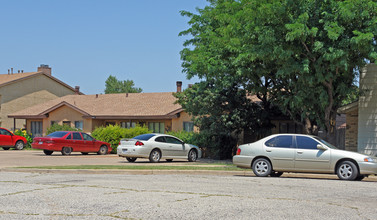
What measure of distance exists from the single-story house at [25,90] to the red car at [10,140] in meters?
15.0

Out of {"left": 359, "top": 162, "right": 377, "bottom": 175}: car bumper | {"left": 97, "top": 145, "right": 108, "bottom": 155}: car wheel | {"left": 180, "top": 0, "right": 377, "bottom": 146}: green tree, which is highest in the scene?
{"left": 180, "top": 0, "right": 377, "bottom": 146}: green tree

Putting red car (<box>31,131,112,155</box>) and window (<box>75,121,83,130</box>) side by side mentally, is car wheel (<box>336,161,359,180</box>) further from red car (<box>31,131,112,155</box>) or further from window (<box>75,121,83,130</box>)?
window (<box>75,121,83,130</box>)

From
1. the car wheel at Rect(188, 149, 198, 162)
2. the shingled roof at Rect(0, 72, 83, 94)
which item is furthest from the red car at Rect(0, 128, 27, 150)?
the shingled roof at Rect(0, 72, 83, 94)

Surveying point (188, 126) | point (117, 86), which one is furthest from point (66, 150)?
point (117, 86)

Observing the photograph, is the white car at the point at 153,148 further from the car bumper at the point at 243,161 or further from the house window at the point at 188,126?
the house window at the point at 188,126

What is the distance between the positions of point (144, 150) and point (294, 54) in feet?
27.1

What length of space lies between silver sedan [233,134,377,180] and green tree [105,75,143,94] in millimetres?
86257

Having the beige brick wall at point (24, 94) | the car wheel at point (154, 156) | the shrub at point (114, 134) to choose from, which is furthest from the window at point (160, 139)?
the beige brick wall at point (24, 94)

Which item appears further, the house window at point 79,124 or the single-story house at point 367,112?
the house window at point 79,124

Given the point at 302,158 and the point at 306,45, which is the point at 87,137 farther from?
the point at 302,158

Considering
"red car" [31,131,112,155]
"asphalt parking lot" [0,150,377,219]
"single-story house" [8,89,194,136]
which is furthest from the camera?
"single-story house" [8,89,194,136]

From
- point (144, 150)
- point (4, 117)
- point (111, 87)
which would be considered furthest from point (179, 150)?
point (111, 87)

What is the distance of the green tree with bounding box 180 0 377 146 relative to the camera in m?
18.7

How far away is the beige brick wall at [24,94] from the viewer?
54875mm
